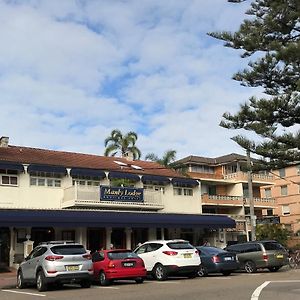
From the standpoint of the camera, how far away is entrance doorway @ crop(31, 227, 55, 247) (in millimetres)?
33338

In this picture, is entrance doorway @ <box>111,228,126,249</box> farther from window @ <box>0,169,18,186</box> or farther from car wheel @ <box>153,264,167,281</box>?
car wheel @ <box>153,264,167,281</box>

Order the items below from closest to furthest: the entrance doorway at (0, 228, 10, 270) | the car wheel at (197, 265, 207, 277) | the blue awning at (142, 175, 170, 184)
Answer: the car wheel at (197, 265, 207, 277)
the entrance doorway at (0, 228, 10, 270)
the blue awning at (142, 175, 170, 184)

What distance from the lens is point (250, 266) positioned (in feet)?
78.3

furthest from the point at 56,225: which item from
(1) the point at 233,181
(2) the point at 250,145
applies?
(1) the point at 233,181

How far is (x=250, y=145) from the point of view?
67.7 feet

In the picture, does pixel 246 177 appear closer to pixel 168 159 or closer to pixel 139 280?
pixel 168 159

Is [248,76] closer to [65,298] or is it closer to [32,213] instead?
[65,298]

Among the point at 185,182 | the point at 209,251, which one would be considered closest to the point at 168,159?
the point at 185,182

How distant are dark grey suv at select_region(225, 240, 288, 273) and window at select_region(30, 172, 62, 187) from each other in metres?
15.1

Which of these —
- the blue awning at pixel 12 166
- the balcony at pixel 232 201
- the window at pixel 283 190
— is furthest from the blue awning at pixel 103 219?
the window at pixel 283 190

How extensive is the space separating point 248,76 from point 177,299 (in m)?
8.06

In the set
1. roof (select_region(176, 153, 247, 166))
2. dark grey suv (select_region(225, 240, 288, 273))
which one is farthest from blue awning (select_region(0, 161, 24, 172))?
roof (select_region(176, 153, 247, 166))

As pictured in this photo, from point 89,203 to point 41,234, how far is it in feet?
12.0

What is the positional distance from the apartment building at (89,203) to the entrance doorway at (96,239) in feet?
0.22
